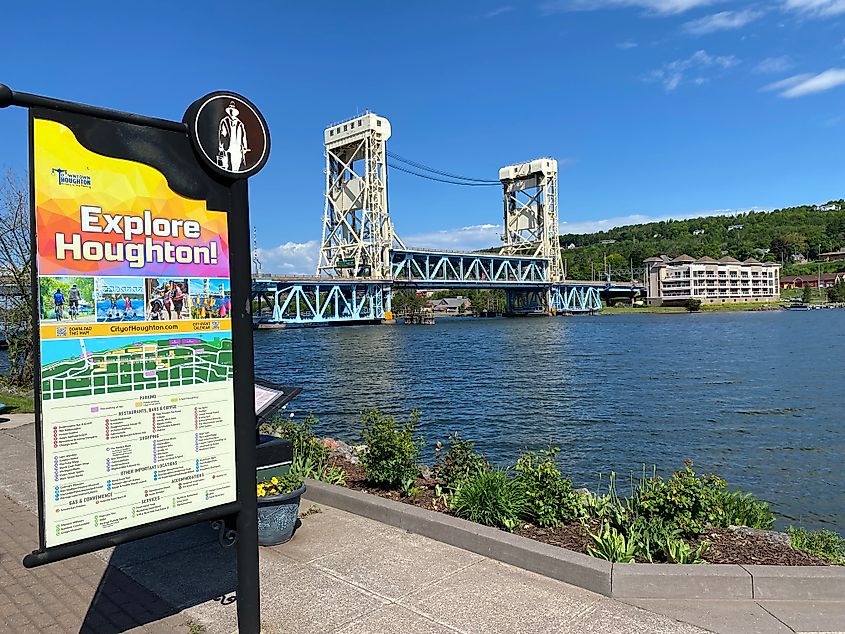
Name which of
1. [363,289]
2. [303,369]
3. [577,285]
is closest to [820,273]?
[577,285]

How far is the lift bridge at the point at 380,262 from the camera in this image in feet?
244

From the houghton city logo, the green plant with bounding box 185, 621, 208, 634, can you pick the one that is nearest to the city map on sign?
the houghton city logo

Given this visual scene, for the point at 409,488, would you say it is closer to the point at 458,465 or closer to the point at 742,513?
the point at 458,465

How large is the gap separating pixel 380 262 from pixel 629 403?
6354 cm

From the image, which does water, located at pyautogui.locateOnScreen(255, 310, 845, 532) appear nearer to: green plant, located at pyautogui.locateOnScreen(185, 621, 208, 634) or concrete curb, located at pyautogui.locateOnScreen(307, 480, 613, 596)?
concrete curb, located at pyautogui.locateOnScreen(307, 480, 613, 596)

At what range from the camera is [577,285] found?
4222 inches

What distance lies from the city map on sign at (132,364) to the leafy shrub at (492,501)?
2.87 m

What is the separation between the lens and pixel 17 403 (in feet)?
47.9

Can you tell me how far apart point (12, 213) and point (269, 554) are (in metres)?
15.8

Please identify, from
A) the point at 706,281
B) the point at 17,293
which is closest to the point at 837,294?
the point at 706,281

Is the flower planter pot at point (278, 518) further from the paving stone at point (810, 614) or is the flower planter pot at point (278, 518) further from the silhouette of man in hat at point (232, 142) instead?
the paving stone at point (810, 614)

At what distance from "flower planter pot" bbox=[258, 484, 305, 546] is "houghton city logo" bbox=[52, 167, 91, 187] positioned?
2.85 metres

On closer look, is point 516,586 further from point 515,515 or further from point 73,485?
point 73,485

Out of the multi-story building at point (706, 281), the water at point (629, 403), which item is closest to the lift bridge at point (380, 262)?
the multi-story building at point (706, 281)
